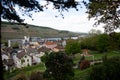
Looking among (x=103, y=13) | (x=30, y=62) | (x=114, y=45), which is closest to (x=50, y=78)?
(x=114, y=45)

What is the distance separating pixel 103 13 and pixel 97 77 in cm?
651

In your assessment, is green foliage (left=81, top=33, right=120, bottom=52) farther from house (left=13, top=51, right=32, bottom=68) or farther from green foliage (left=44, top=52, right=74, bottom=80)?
house (left=13, top=51, right=32, bottom=68)

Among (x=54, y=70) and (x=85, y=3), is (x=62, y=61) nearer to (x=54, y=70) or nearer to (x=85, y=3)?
(x=54, y=70)

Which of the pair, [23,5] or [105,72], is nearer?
[23,5]

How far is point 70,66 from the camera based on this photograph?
35.0 metres

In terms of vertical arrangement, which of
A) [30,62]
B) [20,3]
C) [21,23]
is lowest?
[30,62]

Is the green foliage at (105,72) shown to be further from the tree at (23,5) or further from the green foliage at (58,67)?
the green foliage at (58,67)

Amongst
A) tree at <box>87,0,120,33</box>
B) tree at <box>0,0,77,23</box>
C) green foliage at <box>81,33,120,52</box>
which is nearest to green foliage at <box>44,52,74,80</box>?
green foliage at <box>81,33,120,52</box>

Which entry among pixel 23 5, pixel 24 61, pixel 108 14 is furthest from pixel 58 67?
pixel 24 61

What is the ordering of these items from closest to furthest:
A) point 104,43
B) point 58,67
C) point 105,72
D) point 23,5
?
1. point 23,5
2. point 105,72
3. point 58,67
4. point 104,43

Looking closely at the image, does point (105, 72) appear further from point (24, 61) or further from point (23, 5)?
point (24, 61)

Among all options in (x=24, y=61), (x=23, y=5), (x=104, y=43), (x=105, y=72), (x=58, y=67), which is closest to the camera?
(x=23, y=5)

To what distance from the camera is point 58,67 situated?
112 feet

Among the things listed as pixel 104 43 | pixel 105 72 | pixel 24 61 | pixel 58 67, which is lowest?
pixel 24 61
